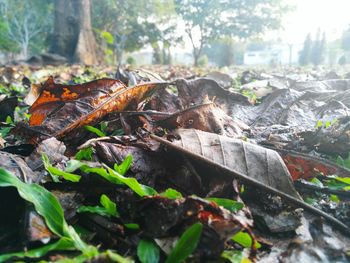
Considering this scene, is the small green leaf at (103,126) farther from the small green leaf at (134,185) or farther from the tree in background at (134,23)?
the tree in background at (134,23)

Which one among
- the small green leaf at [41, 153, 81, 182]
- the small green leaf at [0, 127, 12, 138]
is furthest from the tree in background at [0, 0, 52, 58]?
the small green leaf at [41, 153, 81, 182]

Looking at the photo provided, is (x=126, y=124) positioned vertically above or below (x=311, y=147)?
above

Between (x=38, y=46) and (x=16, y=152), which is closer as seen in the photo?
(x=16, y=152)

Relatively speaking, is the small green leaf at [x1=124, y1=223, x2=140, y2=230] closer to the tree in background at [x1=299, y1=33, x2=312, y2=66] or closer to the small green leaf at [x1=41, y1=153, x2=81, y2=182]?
the small green leaf at [x1=41, y1=153, x2=81, y2=182]

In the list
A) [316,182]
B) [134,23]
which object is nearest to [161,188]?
[316,182]

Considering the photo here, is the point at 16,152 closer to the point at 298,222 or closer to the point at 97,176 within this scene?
the point at 97,176

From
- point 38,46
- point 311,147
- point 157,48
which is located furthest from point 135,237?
point 38,46
